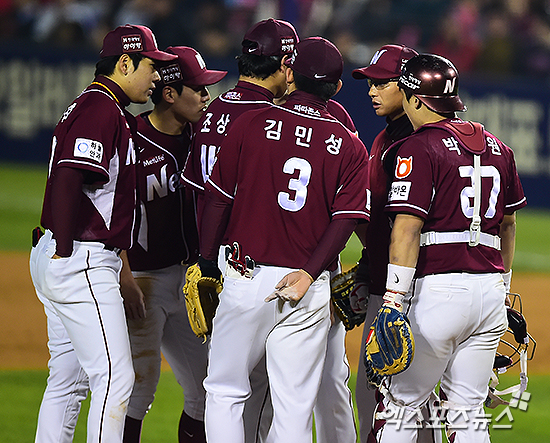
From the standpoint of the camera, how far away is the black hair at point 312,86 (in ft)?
11.7

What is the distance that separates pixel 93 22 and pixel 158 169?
11.8 m

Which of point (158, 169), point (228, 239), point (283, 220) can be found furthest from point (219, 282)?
point (158, 169)

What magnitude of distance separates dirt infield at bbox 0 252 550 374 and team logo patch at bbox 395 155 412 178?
3.33 meters

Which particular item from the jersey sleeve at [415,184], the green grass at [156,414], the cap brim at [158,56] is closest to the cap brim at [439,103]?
the jersey sleeve at [415,184]

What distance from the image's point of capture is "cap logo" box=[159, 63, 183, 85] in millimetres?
4235

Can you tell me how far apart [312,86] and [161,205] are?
115 cm

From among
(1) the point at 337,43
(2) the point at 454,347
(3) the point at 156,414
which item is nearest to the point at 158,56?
(2) the point at 454,347

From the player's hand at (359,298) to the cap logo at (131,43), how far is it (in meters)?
1.62

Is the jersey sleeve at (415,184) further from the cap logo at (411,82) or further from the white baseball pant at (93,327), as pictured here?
the white baseball pant at (93,327)

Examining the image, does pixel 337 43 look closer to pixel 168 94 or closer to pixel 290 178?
pixel 168 94

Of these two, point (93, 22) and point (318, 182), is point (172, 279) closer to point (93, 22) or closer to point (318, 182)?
point (318, 182)

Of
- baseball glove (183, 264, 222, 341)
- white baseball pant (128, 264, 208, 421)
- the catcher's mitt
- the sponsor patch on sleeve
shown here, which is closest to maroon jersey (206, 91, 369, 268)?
the sponsor patch on sleeve

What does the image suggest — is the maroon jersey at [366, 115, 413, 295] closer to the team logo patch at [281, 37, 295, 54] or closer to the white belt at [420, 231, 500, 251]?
the white belt at [420, 231, 500, 251]

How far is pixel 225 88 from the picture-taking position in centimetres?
1341
